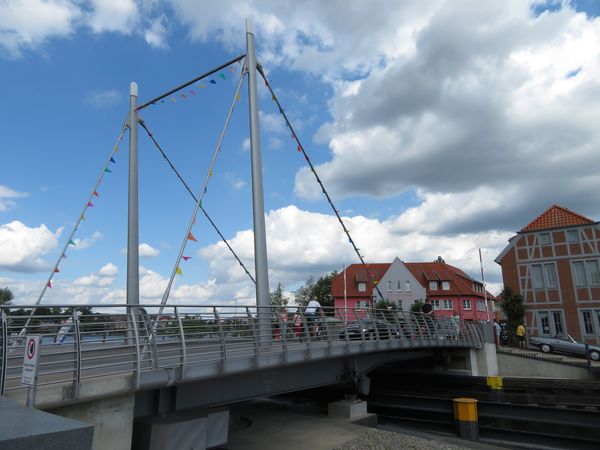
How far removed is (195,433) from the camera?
9047 millimetres

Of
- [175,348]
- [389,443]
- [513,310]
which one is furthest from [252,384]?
[513,310]

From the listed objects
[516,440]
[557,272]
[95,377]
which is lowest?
[516,440]

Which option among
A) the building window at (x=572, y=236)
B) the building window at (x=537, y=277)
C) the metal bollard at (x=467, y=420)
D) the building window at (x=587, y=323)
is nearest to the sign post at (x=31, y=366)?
the metal bollard at (x=467, y=420)

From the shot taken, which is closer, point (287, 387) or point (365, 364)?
point (287, 387)

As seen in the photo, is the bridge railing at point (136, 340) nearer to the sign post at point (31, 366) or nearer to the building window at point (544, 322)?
the sign post at point (31, 366)

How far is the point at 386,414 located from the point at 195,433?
1023cm

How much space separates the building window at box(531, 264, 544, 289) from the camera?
31.5 meters

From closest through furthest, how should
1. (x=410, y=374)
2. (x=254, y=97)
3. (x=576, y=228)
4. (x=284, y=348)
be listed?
(x=284, y=348)
(x=254, y=97)
(x=410, y=374)
(x=576, y=228)

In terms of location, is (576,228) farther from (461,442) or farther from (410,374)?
(461,442)

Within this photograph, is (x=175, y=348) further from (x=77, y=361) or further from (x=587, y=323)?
(x=587, y=323)

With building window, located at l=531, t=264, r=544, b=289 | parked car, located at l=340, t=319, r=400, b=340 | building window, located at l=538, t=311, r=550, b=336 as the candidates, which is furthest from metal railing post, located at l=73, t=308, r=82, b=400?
building window, located at l=531, t=264, r=544, b=289

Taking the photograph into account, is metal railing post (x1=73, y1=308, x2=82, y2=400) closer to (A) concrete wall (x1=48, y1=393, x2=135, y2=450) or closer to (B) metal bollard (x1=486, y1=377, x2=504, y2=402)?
(A) concrete wall (x1=48, y1=393, x2=135, y2=450)

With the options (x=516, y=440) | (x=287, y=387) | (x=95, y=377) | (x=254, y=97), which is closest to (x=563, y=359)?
A: (x=516, y=440)

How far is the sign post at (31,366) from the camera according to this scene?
5573mm
